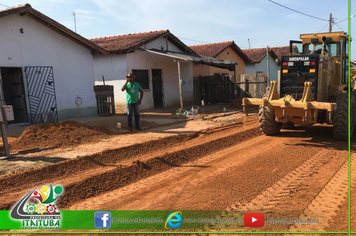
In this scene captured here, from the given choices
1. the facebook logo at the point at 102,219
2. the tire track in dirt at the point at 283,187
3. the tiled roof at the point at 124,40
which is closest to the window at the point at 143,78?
the tiled roof at the point at 124,40

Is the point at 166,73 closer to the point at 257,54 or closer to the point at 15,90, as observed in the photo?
the point at 15,90

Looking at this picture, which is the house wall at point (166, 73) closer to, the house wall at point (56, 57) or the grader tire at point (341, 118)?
the house wall at point (56, 57)

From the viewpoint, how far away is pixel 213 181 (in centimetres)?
506

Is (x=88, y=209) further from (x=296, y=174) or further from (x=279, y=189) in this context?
(x=296, y=174)

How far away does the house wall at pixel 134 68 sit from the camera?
1570 cm

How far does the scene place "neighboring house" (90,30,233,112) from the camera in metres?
15.7

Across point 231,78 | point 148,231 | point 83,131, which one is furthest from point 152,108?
point 148,231

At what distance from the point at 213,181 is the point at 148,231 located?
184 cm

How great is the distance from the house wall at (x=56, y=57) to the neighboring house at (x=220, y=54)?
10.0 meters

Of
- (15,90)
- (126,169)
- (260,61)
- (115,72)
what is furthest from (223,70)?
(126,169)

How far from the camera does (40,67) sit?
1155 centimetres

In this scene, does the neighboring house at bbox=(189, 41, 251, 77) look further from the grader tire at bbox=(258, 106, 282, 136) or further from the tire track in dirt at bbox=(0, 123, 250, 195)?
the tire track in dirt at bbox=(0, 123, 250, 195)

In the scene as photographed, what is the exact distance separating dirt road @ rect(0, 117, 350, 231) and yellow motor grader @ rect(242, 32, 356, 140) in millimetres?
656

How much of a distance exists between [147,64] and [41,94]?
6608mm
